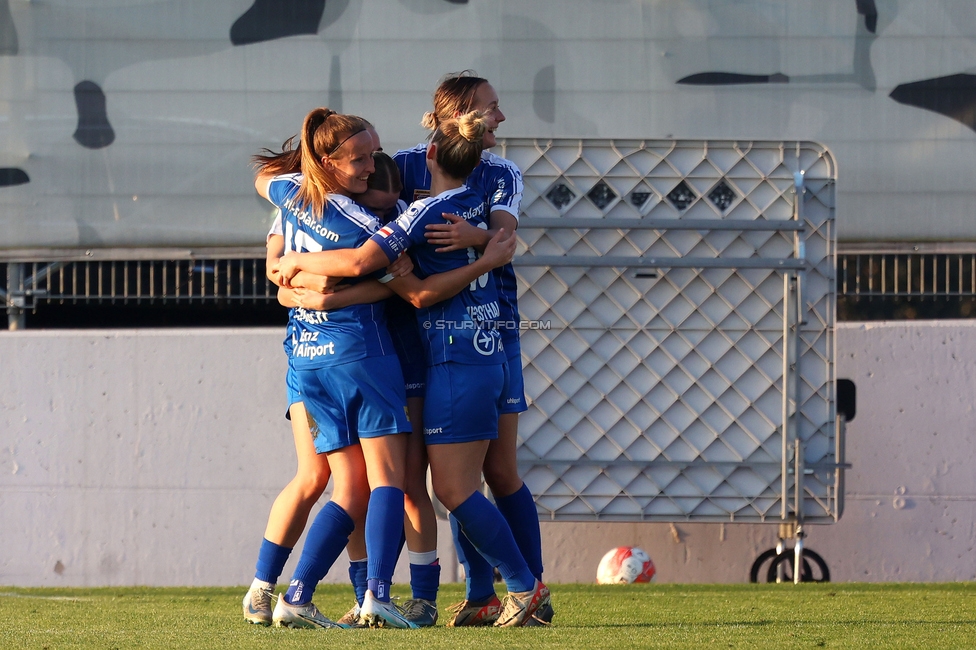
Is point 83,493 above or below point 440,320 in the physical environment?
below

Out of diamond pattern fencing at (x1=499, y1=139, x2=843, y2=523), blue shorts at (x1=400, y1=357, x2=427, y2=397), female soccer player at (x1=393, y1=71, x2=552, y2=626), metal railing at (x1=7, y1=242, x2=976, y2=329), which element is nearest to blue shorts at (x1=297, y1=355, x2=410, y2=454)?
blue shorts at (x1=400, y1=357, x2=427, y2=397)

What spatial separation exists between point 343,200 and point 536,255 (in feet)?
6.86

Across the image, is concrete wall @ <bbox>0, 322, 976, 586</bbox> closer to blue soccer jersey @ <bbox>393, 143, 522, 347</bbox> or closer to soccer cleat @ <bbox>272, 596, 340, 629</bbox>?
blue soccer jersey @ <bbox>393, 143, 522, 347</bbox>

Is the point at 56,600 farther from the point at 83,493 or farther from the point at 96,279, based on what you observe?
the point at 96,279

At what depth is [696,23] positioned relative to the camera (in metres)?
5.26

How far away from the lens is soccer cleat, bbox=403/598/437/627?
273 centimetres

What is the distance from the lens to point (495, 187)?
9.23 feet

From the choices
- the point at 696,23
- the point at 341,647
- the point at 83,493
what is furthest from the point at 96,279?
the point at 341,647

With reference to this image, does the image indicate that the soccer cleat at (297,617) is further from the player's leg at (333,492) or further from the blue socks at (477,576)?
the blue socks at (477,576)

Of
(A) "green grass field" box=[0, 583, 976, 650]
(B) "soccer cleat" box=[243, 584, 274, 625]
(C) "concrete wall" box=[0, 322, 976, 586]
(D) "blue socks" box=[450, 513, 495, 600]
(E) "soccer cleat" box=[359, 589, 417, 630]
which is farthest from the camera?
(C) "concrete wall" box=[0, 322, 976, 586]

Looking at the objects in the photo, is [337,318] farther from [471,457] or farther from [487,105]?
[487,105]

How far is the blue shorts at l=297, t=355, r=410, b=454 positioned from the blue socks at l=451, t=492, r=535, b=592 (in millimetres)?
217

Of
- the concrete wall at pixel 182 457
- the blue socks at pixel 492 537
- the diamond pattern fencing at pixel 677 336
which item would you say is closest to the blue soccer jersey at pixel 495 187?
the blue socks at pixel 492 537

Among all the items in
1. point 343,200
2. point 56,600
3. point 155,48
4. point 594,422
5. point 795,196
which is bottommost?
point 56,600
